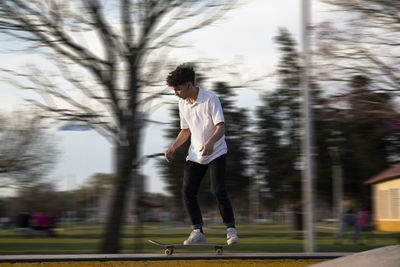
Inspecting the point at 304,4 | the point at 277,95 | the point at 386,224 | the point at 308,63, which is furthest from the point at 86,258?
the point at 277,95

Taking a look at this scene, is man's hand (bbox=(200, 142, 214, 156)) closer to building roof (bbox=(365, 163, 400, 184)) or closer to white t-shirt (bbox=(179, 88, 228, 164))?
white t-shirt (bbox=(179, 88, 228, 164))

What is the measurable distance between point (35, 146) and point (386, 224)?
26183mm

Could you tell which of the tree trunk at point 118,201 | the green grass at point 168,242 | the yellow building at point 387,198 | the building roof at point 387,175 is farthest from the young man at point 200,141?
the yellow building at point 387,198

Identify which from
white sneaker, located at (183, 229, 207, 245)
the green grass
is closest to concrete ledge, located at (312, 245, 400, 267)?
white sneaker, located at (183, 229, 207, 245)

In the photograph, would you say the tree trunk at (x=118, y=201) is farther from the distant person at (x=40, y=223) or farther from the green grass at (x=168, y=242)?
the distant person at (x=40, y=223)

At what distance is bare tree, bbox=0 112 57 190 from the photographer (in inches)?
1339

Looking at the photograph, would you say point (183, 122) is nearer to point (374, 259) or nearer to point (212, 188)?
point (212, 188)

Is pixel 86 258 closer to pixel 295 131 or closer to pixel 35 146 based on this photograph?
pixel 35 146

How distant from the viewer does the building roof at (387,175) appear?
4219cm

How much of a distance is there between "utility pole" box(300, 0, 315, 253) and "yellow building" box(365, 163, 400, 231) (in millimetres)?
30070

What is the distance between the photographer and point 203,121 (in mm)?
6203

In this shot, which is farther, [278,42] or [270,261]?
[278,42]

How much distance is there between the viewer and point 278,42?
50.9m

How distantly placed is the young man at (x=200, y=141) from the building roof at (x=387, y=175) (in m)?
37.6
